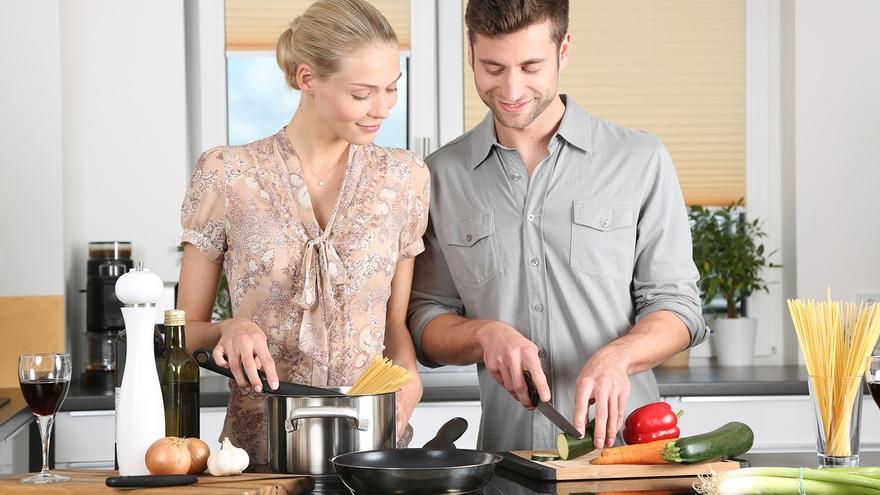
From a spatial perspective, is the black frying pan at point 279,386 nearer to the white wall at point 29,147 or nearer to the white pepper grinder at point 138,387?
the white pepper grinder at point 138,387

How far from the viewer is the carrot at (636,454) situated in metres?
1.66

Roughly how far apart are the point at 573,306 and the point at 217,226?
0.68 metres

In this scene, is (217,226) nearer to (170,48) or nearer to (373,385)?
(373,385)

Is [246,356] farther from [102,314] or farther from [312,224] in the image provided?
[102,314]

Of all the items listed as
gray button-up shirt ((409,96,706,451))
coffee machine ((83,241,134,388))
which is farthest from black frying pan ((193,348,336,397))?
coffee machine ((83,241,134,388))

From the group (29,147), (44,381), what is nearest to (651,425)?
(44,381)

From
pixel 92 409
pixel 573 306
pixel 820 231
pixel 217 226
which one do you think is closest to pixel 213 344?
pixel 217 226

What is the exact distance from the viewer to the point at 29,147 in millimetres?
3512

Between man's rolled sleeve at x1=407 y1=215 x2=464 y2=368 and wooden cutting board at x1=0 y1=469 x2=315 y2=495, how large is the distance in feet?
2.18

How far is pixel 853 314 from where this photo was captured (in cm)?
169

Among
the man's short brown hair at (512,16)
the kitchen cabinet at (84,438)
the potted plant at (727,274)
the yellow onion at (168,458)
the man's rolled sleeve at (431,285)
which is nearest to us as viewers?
the yellow onion at (168,458)

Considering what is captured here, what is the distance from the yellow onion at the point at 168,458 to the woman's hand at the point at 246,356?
5.7 inches

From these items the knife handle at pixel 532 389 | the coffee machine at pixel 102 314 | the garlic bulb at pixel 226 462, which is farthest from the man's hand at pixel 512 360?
the coffee machine at pixel 102 314

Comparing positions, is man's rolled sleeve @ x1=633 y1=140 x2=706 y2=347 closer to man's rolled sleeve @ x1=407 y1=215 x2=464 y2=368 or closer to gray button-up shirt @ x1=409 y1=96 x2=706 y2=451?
gray button-up shirt @ x1=409 y1=96 x2=706 y2=451
